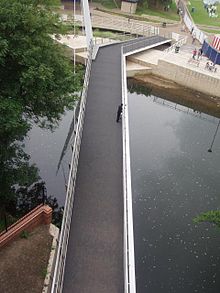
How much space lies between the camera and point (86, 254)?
11922 millimetres

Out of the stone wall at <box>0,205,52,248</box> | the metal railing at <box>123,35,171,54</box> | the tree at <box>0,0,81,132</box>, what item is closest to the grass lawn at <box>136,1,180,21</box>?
the metal railing at <box>123,35,171,54</box>

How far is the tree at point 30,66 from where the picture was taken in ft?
39.1

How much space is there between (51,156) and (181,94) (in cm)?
1710

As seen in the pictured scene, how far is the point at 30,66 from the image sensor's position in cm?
1209

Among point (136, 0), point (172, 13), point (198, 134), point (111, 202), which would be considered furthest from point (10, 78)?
point (172, 13)

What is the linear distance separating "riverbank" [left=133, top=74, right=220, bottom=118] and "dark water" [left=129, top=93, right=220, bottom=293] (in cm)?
219

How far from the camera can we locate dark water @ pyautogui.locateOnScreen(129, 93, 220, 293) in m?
15.2

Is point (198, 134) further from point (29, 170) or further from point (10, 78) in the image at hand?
point (10, 78)

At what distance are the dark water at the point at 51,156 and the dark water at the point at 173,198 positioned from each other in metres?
4.33

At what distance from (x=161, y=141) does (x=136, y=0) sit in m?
34.3

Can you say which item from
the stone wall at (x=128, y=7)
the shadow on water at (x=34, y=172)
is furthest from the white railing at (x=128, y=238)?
the stone wall at (x=128, y=7)

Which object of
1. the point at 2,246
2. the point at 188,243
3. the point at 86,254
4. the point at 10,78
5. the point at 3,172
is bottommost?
the point at 188,243

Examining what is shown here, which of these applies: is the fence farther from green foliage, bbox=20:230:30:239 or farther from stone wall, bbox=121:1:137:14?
green foliage, bbox=20:230:30:239

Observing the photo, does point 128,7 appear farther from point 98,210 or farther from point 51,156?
point 98,210
